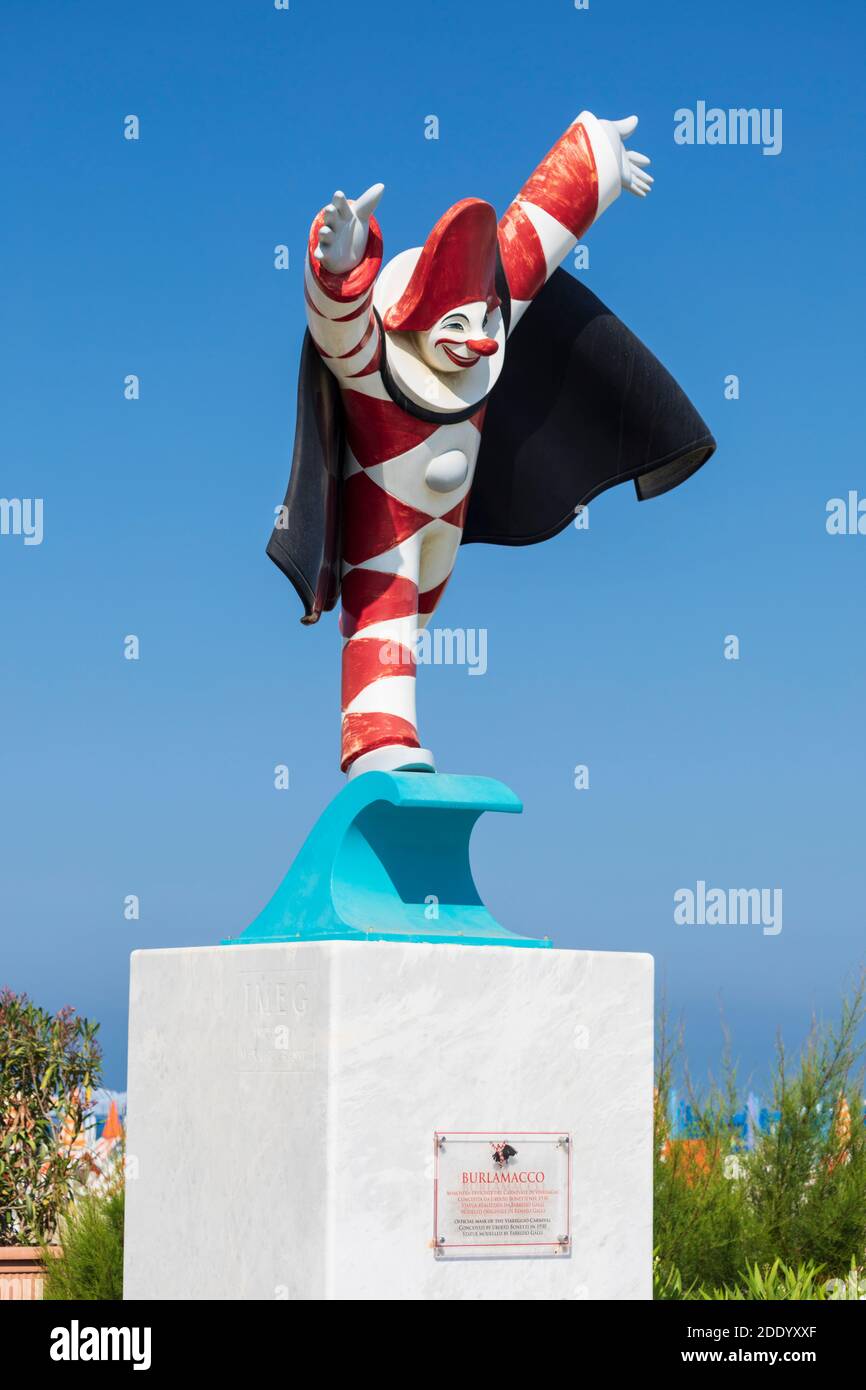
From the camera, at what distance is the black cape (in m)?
6.32

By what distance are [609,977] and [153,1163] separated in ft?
4.91

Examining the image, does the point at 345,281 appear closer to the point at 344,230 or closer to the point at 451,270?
the point at 344,230

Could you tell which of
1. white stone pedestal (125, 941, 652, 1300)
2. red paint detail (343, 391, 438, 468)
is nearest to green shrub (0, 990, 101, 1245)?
white stone pedestal (125, 941, 652, 1300)

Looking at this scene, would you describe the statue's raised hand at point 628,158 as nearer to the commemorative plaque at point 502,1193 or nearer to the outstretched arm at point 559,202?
the outstretched arm at point 559,202

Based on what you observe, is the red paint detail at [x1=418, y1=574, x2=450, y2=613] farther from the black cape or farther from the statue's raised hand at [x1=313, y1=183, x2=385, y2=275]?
the statue's raised hand at [x1=313, y1=183, x2=385, y2=275]

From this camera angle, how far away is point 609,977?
535 cm

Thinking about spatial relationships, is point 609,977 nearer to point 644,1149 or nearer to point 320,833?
point 644,1149

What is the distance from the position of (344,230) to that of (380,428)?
668 mm

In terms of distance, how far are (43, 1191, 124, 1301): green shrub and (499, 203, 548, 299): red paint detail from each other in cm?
425

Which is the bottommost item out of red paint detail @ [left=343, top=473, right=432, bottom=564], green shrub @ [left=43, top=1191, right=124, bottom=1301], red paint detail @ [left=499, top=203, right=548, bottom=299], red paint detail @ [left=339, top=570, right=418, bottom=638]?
green shrub @ [left=43, top=1191, right=124, bottom=1301]

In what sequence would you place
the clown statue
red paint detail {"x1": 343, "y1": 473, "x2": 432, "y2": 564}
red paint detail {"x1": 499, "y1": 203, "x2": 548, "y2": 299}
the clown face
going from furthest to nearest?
red paint detail {"x1": 499, "y1": 203, "x2": 548, "y2": 299} → red paint detail {"x1": 343, "y1": 473, "x2": 432, "y2": 564} → the clown face → the clown statue

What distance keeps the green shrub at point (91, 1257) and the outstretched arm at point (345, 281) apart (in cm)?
403

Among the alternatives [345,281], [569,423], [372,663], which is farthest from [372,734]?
[569,423]
